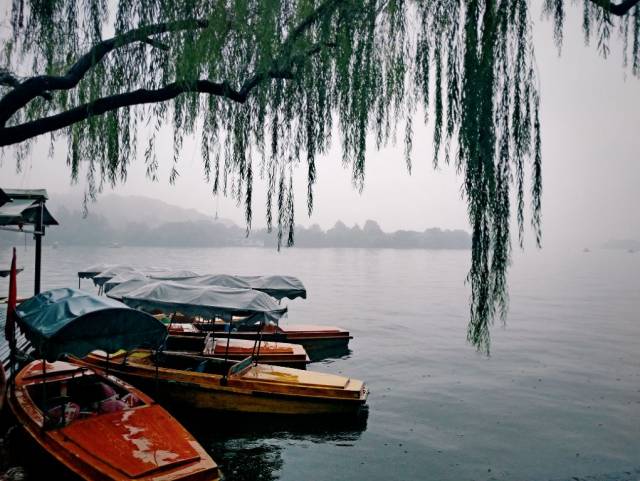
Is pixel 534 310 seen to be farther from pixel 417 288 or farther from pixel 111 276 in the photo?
pixel 111 276

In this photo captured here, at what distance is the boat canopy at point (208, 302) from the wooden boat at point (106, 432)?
124 inches

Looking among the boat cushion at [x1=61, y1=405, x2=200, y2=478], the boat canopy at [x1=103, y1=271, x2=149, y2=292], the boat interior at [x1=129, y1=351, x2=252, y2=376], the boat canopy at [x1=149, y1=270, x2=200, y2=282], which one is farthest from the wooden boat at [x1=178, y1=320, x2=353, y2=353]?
the boat cushion at [x1=61, y1=405, x2=200, y2=478]

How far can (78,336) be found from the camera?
827cm

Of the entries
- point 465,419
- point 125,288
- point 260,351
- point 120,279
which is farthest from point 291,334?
point 465,419

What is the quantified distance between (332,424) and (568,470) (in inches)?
238

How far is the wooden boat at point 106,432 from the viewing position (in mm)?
7238

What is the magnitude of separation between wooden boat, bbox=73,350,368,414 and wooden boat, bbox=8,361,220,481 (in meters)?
2.31

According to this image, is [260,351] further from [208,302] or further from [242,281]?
[208,302]

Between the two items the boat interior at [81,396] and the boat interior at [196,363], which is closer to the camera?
the boat interior at [81,396]

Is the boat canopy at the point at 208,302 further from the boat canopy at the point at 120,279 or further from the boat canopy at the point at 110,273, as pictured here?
the boat canopy at the point at 110,273

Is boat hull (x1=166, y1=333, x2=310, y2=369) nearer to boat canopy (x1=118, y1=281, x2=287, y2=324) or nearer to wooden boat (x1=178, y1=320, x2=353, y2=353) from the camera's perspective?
wooden boat (x1=178, y1=320, x2=353, y2=353)

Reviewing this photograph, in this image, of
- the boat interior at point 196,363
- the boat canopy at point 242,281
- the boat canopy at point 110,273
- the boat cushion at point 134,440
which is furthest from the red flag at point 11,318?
the boat canopy at point 110,273

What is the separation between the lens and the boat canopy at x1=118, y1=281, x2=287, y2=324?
12.6m

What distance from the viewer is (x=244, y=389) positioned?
1235 cm
